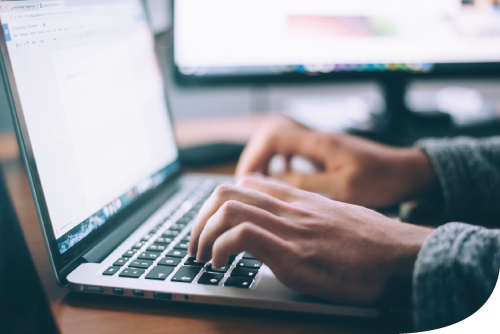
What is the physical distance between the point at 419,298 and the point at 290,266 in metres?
0.10

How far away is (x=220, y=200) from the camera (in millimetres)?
357

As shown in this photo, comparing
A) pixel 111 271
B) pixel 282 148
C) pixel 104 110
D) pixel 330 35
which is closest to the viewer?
pixel 111 271

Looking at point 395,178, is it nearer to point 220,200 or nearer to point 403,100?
point 220,200

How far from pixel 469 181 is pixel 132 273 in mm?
415

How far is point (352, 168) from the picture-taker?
0.53m

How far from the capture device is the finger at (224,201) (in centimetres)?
35

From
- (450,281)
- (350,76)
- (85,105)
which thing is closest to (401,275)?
(450,281)

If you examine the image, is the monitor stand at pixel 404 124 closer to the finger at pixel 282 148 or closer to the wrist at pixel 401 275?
the finger at pixel 282 148

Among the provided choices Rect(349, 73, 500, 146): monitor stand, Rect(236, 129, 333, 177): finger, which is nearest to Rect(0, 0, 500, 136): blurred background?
Rect(349, 73, 500, 146): monitor stand

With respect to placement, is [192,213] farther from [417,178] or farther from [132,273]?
[417,178]

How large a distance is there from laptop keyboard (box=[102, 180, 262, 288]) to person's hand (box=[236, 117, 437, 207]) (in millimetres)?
202

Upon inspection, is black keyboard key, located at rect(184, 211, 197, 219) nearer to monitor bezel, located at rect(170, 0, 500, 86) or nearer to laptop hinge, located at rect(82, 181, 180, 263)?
laptop hinge, located at rect(82, 181, 180, 263)

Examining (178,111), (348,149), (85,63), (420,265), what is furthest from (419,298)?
(178,111)

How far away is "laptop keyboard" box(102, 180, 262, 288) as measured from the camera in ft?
1.10
